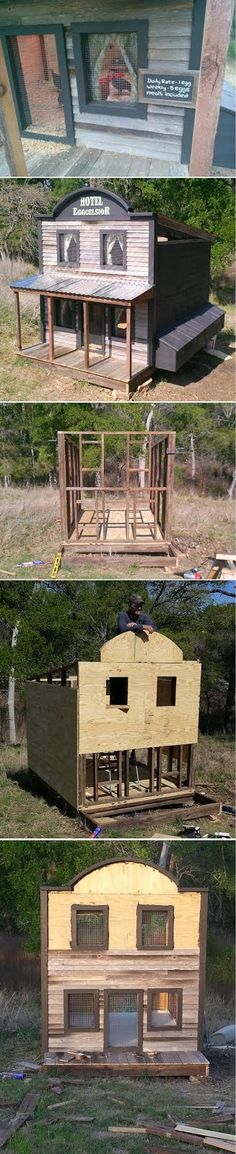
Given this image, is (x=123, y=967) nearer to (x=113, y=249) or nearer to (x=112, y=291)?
(x=112, y=291)

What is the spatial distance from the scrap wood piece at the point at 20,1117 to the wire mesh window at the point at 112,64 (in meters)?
3.25

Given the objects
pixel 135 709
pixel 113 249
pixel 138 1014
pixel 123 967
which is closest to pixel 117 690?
pixel 135 709

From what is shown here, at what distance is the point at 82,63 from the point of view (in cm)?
319

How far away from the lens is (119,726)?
351cm

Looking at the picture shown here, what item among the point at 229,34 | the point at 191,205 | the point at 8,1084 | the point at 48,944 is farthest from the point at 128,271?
the point at 8,1084

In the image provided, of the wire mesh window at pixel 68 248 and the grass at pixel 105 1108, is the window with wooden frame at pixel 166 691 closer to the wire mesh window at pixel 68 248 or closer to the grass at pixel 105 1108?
the grass at pixel 105 1108

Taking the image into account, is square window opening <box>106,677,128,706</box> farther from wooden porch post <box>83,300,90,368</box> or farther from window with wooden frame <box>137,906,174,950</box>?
wooden porch post <box>83,300,90,368</box>

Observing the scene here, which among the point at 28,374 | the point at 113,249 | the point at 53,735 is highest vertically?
the point at 113,249

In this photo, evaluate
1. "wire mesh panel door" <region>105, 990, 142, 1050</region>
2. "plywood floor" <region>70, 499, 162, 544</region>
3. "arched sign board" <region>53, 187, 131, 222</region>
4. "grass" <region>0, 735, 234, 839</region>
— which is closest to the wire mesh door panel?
"wire mesh panel door" <region>105, 990, 142, 1050</region>

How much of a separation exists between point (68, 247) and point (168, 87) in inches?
22.7

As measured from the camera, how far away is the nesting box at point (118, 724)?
3.48 m

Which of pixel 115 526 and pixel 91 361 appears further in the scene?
pixel 115 526

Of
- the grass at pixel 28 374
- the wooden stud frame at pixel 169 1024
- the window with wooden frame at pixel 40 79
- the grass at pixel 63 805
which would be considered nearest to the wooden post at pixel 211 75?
the window with wooden frame at pixel 40 79

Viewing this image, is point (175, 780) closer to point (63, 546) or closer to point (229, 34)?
point (63, 546)
